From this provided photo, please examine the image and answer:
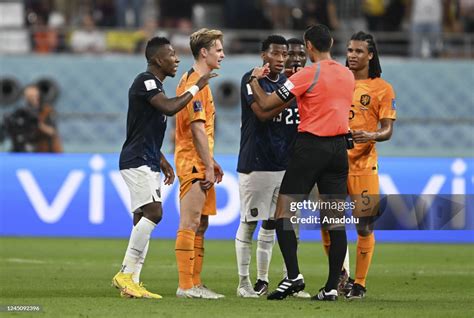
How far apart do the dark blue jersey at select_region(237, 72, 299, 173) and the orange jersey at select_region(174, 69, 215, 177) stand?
42cm

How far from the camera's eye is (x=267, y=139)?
11758 mm

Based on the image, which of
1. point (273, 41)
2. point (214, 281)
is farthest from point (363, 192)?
point (214, 281)

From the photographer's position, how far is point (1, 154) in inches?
787

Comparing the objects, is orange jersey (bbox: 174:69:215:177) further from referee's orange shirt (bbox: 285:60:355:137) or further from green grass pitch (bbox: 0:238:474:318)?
green grass pitch (bbox: 0:238:474:318)

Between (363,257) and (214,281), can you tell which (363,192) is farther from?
(214,281)

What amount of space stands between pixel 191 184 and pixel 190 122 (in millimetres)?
619

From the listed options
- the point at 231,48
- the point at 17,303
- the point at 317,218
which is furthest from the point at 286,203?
the point at 231,48

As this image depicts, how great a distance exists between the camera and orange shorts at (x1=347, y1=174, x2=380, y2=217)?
11.8 m

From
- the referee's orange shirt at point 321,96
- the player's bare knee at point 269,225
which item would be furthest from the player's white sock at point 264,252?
the referee's orange shirt at point 321,96

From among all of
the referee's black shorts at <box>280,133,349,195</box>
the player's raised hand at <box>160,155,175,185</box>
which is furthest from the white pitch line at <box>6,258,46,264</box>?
the referee's black shorts at <box>280,133,349,195</box>

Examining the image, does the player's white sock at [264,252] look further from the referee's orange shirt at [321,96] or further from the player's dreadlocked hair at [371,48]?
the player's dreadlocked hair at [371,48]

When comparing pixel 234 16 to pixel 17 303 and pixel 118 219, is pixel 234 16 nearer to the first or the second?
pixel 118 219

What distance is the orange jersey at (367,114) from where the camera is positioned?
12.0 meters

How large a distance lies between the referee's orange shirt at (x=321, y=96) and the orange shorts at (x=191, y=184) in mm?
1185
